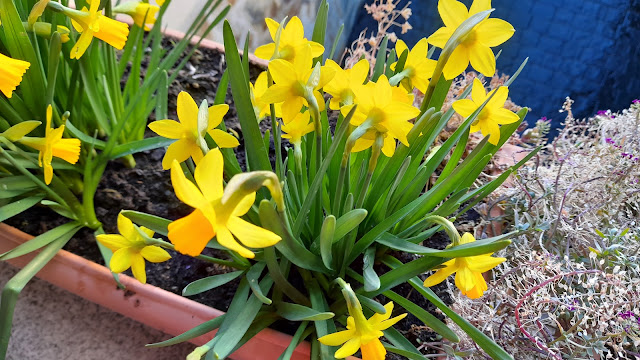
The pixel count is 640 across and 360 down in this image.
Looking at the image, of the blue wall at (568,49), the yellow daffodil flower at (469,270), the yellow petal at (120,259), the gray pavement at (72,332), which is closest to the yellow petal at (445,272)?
the yellow daffodil flower at (469,270)

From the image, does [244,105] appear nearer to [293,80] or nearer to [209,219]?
[293,80]

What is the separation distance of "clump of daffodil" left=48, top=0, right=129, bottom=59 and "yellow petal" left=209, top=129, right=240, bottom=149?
0.21 meters

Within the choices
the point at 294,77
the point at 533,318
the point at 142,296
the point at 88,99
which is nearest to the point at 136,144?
the point at 88,99

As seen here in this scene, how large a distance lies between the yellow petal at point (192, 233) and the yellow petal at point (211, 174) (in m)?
0.02

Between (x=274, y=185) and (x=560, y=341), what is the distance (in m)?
0.52

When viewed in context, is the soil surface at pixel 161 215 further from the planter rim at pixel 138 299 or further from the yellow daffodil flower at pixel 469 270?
the yellow daffodil flower at pixel 469 270

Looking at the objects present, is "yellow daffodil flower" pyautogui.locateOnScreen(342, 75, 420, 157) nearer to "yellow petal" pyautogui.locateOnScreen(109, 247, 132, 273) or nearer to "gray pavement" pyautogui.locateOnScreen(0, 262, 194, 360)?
"yellow petal" pyautogui.locateOnScreen(109, 247, 132, 273)

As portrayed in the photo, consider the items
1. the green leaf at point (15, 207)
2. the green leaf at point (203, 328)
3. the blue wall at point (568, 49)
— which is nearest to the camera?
the green leaf at point (203, 328)

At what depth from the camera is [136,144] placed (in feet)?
2.51

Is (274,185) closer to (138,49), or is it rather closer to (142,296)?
(142,296)

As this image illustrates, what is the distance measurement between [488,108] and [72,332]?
72cm

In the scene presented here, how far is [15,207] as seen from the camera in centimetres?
70

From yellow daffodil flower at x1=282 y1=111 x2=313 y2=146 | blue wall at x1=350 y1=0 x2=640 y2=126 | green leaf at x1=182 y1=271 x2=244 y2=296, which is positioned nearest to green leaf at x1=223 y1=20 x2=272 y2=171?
yellow daffodil flower at x1=282 y1=111 x2=313 y2=146

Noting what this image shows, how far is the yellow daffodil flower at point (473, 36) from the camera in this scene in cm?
47
